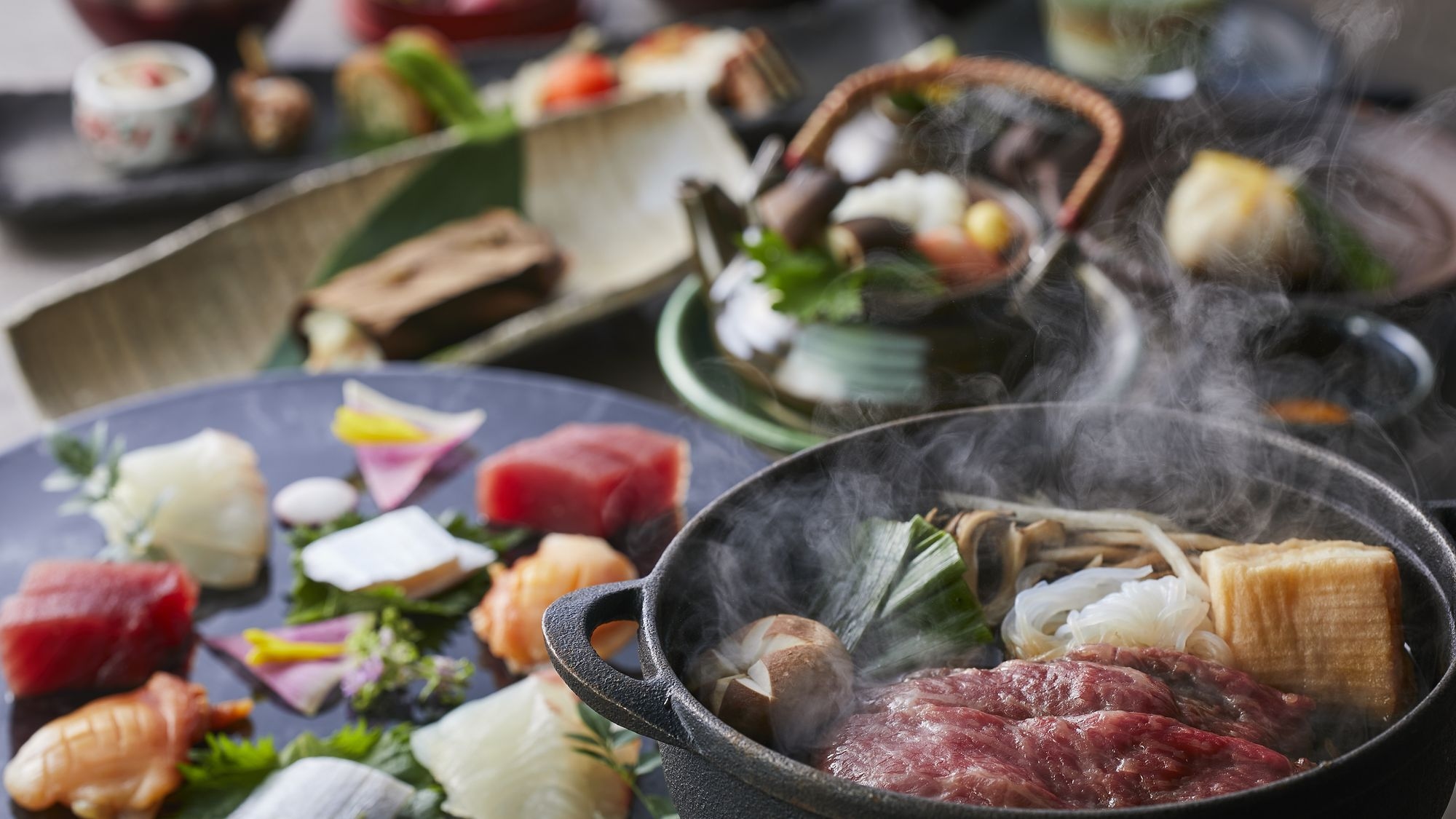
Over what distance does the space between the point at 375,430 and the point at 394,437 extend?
36 mm

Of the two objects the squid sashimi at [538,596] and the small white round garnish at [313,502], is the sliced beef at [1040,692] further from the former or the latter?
the small white round garnish at [313,502]

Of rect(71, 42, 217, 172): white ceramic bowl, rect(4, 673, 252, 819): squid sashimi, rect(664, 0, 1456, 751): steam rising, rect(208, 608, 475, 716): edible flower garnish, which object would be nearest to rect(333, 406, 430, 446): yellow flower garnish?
rect(208, 608, 475, 716): edible flower garnish

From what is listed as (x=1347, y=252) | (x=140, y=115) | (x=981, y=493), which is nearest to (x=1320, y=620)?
(x=981, y=493)

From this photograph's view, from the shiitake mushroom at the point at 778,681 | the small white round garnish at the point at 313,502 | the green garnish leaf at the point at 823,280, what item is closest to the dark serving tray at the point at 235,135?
the green garnish leaf at the point at 823,280

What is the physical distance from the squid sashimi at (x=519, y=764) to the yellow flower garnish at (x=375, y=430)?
74 cm

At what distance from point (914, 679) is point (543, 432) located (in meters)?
1.32

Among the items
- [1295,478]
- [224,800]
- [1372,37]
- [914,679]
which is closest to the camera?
[914,679]

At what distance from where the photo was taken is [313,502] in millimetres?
2258

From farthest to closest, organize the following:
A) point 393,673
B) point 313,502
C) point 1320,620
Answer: point 313,502, point 393,673, point 1320,620

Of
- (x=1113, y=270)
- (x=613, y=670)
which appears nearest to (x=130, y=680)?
(x=613, y=670)

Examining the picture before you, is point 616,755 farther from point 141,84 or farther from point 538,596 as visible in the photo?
point 141,84

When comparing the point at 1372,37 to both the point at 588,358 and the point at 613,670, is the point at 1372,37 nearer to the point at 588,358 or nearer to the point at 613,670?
the point at 588,358

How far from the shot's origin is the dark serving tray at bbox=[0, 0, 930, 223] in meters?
3.82

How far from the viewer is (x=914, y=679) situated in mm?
1249
